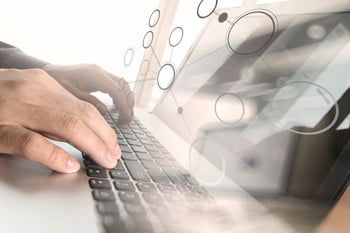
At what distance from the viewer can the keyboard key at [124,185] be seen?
0.29 metres

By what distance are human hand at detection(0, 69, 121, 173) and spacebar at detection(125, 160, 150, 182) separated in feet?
0.06

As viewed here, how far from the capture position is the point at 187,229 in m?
0.24

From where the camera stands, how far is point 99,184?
0.29 metres

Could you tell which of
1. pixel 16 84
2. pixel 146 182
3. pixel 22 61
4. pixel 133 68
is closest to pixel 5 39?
pixel 22 61

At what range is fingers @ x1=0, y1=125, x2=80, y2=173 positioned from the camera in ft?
0.99

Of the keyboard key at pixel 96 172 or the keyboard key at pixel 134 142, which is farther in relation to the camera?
the keyboard key at pixel 134 142
